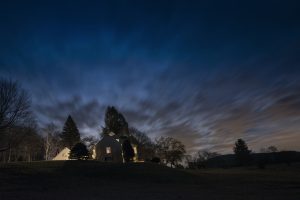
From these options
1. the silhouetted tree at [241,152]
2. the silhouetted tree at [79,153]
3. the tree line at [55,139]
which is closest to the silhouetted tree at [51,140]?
the tree line at [55,139]

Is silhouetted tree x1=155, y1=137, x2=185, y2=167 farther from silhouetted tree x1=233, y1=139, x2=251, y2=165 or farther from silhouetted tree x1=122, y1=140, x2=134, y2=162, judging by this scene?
silhouetted tree x1=122, y1=140, x2=134, y2=162

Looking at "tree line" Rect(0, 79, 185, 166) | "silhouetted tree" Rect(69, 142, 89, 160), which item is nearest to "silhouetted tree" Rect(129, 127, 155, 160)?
"tree line" Rect(0, 79, 185, 166)

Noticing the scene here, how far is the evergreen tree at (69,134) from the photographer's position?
88.4 meters

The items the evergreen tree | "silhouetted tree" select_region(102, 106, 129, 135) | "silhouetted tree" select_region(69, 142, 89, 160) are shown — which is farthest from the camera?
"silhouetted tree" select_region(102, 106, 129, 135)

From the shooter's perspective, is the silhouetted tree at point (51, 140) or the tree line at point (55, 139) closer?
the tree line at point (55, 139)

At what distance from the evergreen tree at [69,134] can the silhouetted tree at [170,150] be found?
104ft

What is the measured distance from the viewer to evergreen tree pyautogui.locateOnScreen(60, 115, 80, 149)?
3482 inches

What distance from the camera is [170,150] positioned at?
106000mm

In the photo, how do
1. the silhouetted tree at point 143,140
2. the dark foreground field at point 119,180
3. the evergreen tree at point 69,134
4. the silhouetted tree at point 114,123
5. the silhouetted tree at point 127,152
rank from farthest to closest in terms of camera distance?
the silhouetted tree at point 143,140, the silhouetted tree at point 114,123, the evergreen tree at point 69,134, the silhouetted tree at point 127,152, the dark foreground field at point 119,180

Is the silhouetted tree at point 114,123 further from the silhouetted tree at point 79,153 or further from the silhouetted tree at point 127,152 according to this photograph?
the silhouetted tree at point 79,153

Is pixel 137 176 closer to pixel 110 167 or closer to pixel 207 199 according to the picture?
pixel 110 167

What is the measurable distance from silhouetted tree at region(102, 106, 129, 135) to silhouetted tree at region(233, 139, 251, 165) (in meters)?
41.8

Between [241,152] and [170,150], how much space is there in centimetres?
2535

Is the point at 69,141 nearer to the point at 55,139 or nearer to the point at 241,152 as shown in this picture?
the point at 55,139
